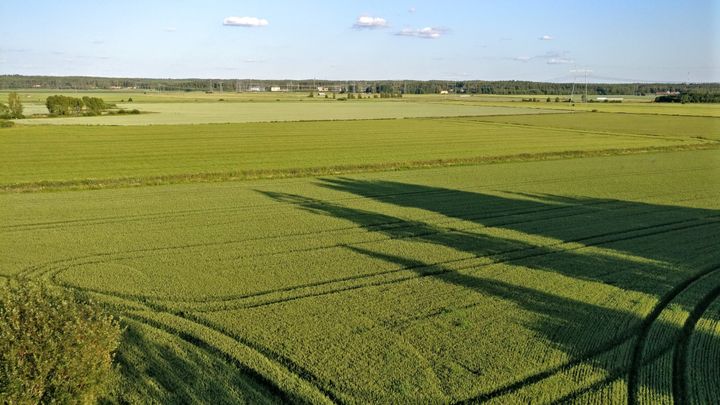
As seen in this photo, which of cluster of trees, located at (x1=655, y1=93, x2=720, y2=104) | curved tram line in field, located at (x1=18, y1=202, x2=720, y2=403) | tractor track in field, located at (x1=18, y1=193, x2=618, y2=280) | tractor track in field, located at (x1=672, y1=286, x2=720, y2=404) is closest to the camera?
tractor track in field, located at (x1=672, y1=286, x2=720, y2=404)

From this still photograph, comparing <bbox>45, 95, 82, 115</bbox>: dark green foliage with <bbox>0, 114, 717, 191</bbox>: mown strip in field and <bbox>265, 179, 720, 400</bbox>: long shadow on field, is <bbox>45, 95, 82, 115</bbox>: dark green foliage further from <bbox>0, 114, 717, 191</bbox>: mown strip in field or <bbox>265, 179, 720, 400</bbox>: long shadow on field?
<bbox>265, 179, 720, 400</bbox>: long shadow on field

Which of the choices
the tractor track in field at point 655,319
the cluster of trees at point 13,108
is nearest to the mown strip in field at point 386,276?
the tractor track in field at point 655,319

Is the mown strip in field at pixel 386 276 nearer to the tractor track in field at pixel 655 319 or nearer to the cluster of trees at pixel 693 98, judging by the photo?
the tractor track in field at pixel 655 319

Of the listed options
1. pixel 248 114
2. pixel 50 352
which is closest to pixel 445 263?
pixel 50 352

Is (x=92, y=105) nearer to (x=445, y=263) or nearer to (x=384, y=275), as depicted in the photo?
(x=445, y=263)

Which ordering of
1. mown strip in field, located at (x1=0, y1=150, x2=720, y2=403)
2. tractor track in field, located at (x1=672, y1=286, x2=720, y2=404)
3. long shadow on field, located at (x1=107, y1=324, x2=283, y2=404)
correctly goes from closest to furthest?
long shadow on field, located at (x1=107, y1=324, x2=283, y2=404), tractor track in field, located at (x1=672, y1=286, x2=720, y2=404), mown strip in field, located at (x1=0, y1=150, x2=720, y2=403)

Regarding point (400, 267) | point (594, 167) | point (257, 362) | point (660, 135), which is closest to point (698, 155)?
point (594, 167)

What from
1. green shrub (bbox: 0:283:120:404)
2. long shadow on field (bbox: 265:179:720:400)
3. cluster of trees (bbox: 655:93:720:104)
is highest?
cluster of trees (bbox: 655:93:720:104)

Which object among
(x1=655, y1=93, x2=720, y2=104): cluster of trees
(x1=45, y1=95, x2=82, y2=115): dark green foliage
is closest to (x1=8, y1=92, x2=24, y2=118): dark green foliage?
(x1=45, y1=95, x2=82, y2=115): dark green foliage
